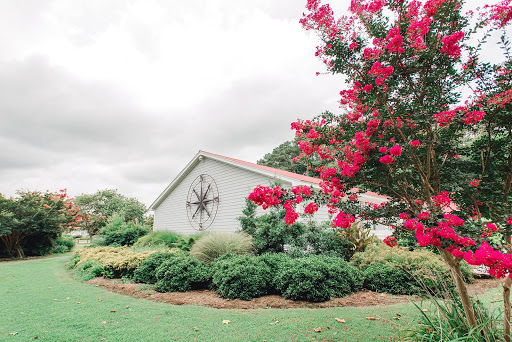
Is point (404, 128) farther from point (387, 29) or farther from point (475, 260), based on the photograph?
point (475, 260)

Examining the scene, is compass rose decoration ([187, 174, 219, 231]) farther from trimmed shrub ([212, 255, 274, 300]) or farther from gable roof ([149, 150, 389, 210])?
trimmed shrub ([212, 255, 274, 300])

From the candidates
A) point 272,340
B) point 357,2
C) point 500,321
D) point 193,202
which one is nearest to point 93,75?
point 193,202

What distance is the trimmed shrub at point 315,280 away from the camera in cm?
505

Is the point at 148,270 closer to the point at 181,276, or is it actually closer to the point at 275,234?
the point at 181,276

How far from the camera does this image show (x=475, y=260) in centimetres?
190

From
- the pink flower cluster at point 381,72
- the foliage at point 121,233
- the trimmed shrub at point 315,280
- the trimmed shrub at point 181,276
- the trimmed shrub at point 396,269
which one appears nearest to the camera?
the pink flower cluster at point 381,72

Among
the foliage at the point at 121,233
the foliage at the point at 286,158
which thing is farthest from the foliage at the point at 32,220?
the foliage at the point at 286,158

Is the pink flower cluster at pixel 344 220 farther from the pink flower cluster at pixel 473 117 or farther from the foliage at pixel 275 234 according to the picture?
the foliage at pixel 275 234

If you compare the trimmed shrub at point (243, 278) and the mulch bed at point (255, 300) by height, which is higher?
the trimmed shrub at point (243, 278)

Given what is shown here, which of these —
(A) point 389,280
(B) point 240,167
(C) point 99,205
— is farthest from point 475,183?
(C) point 99,205

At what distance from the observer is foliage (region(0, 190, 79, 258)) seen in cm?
1327

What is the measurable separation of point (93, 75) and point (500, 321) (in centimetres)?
1209

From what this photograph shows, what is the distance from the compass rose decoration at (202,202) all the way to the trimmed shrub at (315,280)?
869 cm

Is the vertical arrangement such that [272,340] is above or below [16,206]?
below
